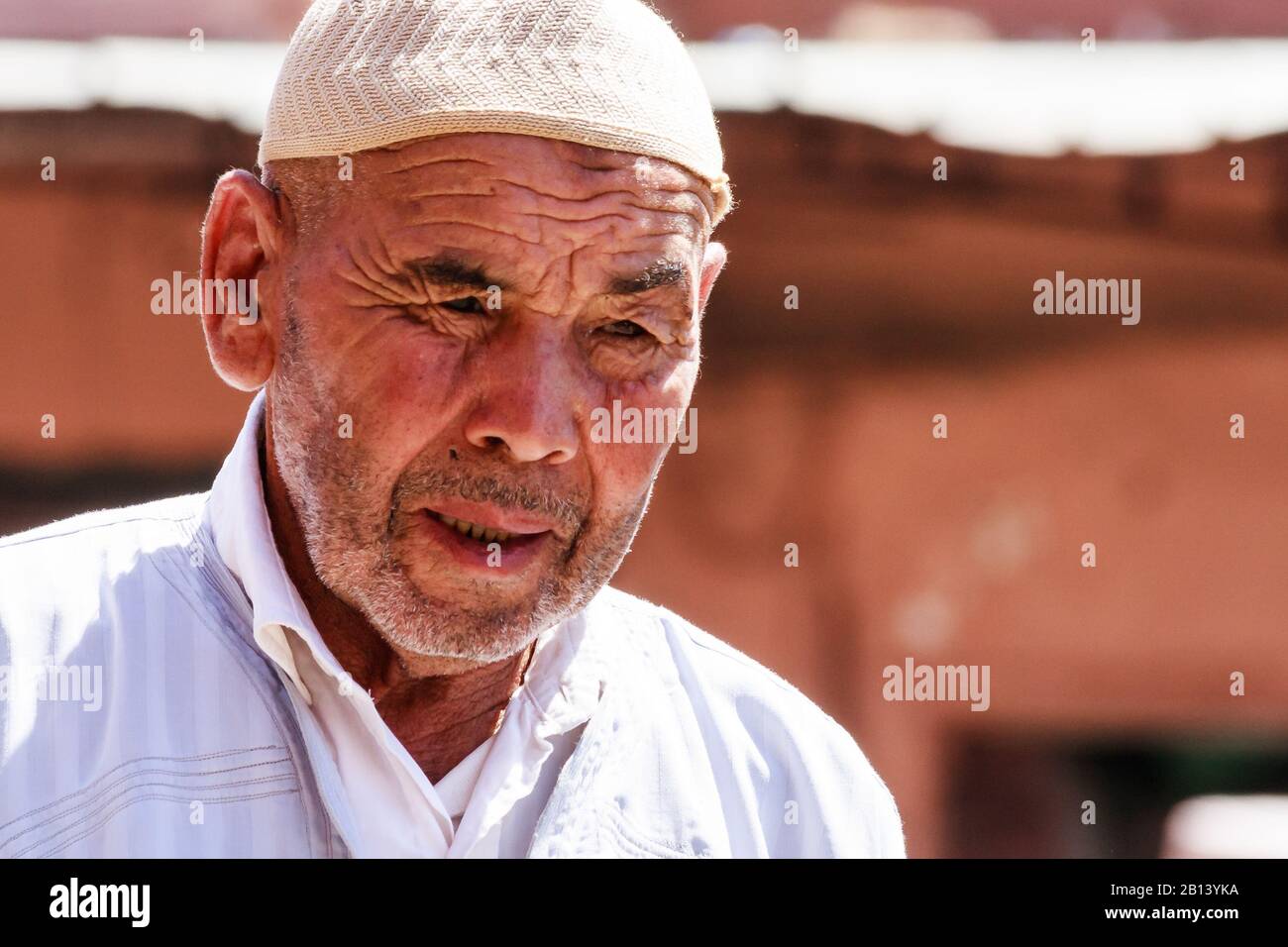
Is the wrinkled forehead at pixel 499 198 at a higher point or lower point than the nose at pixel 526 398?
higher

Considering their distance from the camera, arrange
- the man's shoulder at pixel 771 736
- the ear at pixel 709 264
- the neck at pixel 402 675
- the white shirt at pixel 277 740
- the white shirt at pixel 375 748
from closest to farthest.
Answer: the white shirt at pixel 277 740 → the white shirt at pixel 375 748 → the neck at pixel 402 675 → the man's shoulder at pixel 771 736 → the ear at pixel 709 264

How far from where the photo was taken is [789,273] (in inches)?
192

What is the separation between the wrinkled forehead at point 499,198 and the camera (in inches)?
80.8

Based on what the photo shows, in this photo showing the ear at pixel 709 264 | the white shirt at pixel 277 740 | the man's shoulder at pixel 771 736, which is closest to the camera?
the white shirt at pixel 277 740

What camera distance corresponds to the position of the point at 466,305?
2084 millimetres

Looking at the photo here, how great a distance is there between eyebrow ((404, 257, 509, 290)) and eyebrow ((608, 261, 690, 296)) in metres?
0.17

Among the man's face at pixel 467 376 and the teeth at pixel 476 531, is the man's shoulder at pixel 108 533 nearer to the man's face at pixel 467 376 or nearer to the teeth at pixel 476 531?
the man's face at pixel 467 376

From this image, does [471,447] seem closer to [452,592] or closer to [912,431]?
[452,592]

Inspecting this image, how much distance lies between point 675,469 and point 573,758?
2663 mm

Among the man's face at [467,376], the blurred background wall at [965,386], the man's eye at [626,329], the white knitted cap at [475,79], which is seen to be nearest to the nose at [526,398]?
the man's face at [467,376]

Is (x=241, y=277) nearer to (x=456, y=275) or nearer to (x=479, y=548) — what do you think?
(x=456, y=275)

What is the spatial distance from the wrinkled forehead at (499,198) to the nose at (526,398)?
12 centimetres
